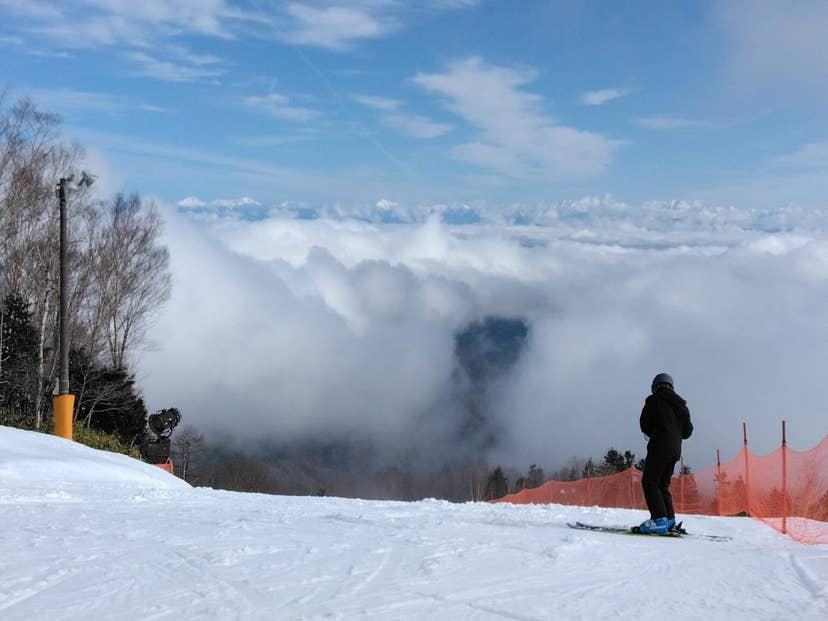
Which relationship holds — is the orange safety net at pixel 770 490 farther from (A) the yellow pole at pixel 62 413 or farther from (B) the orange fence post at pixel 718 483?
(A) the yellow pole at pixel 62 413

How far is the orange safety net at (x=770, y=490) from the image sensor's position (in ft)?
42.5

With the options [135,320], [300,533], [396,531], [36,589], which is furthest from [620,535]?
[135,320]

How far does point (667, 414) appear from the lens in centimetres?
1046

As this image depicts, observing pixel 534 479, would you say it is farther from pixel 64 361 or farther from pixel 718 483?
pixel 718 483

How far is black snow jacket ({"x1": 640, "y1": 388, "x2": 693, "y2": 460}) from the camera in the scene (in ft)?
34.1

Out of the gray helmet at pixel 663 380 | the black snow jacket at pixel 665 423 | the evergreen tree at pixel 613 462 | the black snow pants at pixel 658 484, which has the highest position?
the evergreen tree at pixel 613 462

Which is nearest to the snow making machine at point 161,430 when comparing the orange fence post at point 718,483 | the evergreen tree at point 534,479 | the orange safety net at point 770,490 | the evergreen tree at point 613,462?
the orange safety net at point 770,490

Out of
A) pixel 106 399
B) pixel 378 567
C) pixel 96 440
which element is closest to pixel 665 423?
pixel 378 567

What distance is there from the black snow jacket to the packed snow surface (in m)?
1.03

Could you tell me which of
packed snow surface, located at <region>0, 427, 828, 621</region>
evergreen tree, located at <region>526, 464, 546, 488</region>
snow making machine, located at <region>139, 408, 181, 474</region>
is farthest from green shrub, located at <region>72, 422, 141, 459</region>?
evergreen tree, located at <region>526, 464, 546, 488</region>

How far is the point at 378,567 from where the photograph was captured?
24.5ft

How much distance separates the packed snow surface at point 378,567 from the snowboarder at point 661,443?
501mm

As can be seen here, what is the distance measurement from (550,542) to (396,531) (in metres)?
1.62

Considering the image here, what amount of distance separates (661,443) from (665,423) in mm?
227
